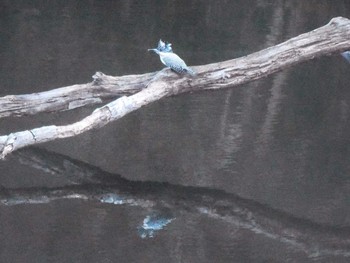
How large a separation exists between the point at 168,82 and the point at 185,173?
0.31 meters

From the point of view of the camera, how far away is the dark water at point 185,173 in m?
2.40

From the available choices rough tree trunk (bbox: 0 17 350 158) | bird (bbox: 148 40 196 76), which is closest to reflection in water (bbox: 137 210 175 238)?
rough tree trunk (bbox: 0 17 350 158)

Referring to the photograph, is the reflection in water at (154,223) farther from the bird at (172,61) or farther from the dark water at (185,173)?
the bird at (172,61)

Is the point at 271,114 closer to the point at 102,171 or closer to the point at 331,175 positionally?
the point at 331,175

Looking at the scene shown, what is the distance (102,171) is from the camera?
284cm

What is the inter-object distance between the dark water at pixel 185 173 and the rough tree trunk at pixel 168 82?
0.18 m

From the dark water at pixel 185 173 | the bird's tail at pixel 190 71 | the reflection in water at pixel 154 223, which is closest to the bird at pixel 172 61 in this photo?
the bird's tail at pixel 190 71

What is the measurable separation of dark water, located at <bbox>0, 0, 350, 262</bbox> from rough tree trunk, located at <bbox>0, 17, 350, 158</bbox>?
0.18m

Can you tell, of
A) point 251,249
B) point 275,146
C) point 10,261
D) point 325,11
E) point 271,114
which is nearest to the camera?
point 10,261

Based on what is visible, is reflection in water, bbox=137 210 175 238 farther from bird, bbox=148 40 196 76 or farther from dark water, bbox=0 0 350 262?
bird, bbox=148 40 196 76

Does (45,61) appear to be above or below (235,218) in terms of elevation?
above

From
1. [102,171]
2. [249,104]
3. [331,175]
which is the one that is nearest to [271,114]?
[249,104]

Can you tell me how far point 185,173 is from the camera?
9.31 feet

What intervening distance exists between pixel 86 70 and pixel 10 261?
187cm
